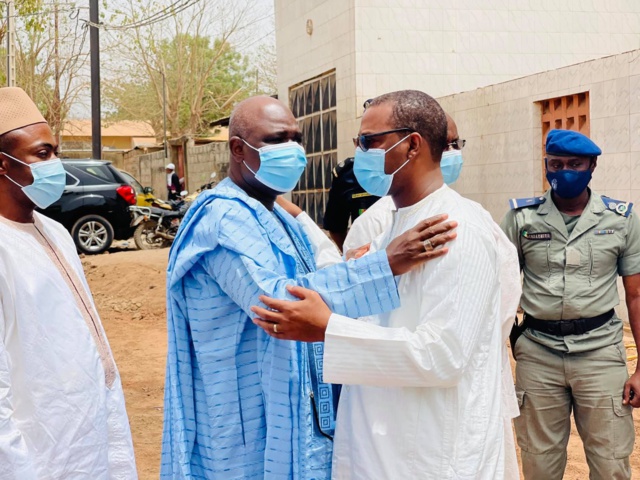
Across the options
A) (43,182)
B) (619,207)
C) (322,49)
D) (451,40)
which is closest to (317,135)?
(322,49)

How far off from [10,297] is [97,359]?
1.32 feet

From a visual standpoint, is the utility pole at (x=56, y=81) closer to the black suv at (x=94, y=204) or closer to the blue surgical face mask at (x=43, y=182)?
Result: the black suv at (x=94, y=204)

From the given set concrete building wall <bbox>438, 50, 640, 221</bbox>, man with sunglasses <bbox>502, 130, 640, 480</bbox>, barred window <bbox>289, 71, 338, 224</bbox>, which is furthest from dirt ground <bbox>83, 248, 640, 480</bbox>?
barred window <bbox>289, 71, 338, 224</bbox>

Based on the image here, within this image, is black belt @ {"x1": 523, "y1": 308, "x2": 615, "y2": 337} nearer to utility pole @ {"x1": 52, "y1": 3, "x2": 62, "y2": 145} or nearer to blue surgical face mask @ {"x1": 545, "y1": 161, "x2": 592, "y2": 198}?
blue surgical face mask @ {"x1": 545, "y1": 161, "x2": 592, "y2": 198}

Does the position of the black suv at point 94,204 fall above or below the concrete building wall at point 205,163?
below

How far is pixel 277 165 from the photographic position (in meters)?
2.79

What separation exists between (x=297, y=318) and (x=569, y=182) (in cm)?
220

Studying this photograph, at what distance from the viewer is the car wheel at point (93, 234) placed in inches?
595

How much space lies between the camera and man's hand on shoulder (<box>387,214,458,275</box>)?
2.17 m

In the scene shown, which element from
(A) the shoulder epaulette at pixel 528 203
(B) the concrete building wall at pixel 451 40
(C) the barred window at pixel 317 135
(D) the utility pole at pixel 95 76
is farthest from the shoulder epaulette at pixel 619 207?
(D) the utility pole at pixel 95 76

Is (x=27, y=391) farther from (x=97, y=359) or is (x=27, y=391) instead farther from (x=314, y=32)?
(x=314, y=32)

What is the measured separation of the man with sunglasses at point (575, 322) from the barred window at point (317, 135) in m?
8.71

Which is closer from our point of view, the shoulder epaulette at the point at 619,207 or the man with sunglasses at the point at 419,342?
the man with sunglasses at the point at 419,342

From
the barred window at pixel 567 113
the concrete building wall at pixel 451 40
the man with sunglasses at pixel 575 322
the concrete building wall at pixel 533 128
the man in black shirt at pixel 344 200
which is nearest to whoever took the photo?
the man with sunglasses at pixel 575 322
